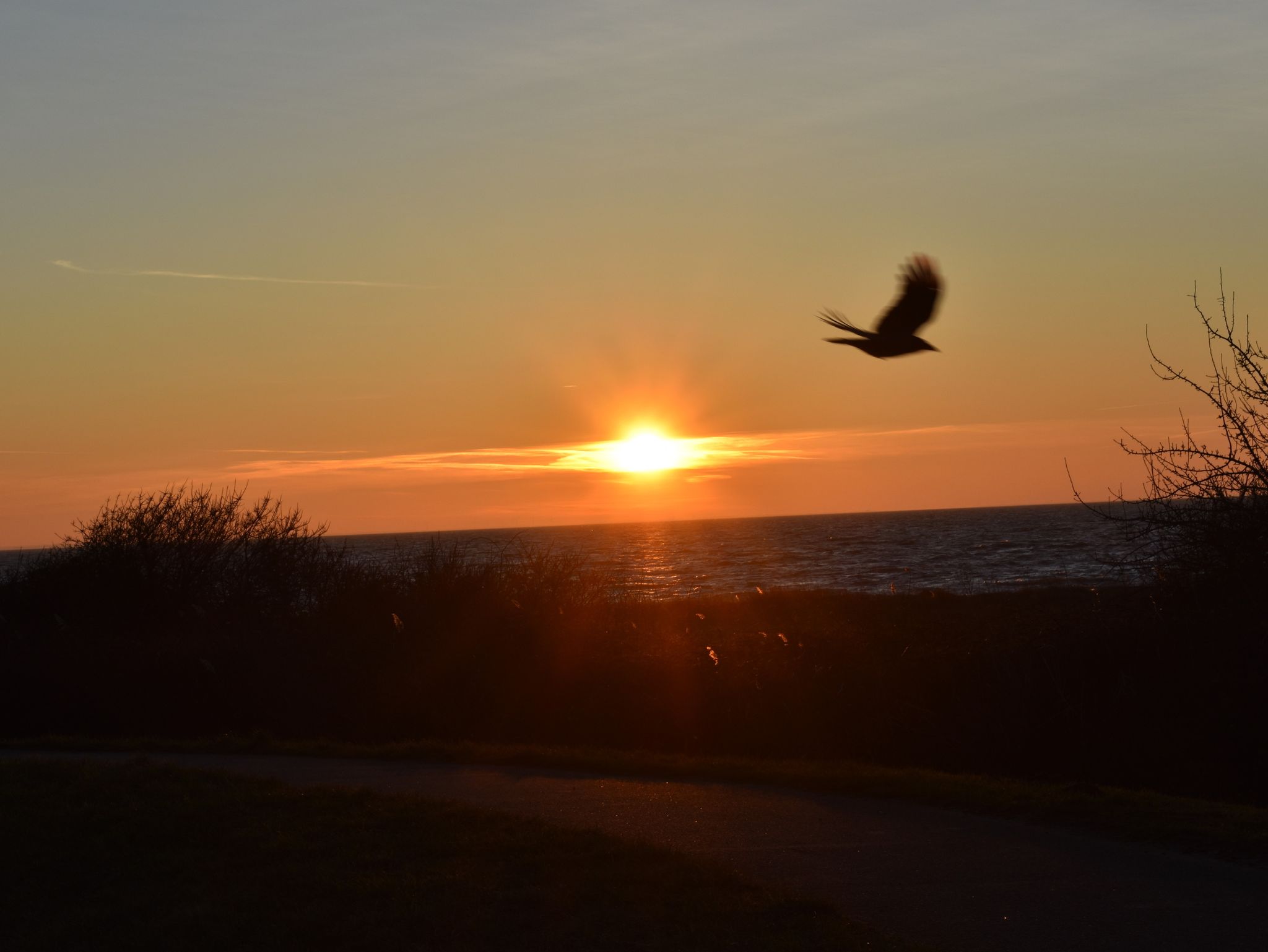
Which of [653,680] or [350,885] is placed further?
[653,680]

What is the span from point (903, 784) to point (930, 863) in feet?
9.80

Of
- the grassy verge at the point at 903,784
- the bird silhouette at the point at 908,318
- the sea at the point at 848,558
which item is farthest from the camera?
the sea at the point at 848,558

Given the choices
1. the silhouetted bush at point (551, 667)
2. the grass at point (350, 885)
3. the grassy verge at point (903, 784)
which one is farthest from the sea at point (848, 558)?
the grass at point (350, 885)

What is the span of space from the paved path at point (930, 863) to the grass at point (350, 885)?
2.07ft

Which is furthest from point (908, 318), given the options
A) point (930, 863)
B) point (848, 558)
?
point (848, 558)

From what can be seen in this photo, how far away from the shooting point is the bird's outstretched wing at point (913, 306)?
6.70 m

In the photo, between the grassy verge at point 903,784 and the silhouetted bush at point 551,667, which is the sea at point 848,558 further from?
the grassy verge at point 903,784

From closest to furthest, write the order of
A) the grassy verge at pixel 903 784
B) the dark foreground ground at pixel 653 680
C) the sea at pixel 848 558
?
the grassy verge at pixel 903 784, the dark foreground ground at pixel 653 680, the sea at pixel 848 558

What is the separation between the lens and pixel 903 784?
11836 mm

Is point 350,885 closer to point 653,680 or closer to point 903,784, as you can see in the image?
point 903,784

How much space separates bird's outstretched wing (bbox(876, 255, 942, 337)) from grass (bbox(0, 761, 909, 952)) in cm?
369

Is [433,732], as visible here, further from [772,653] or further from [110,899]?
[110,899]

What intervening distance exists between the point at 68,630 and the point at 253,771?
40.0 ft

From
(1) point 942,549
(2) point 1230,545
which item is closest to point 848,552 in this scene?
(1) point 942,549
